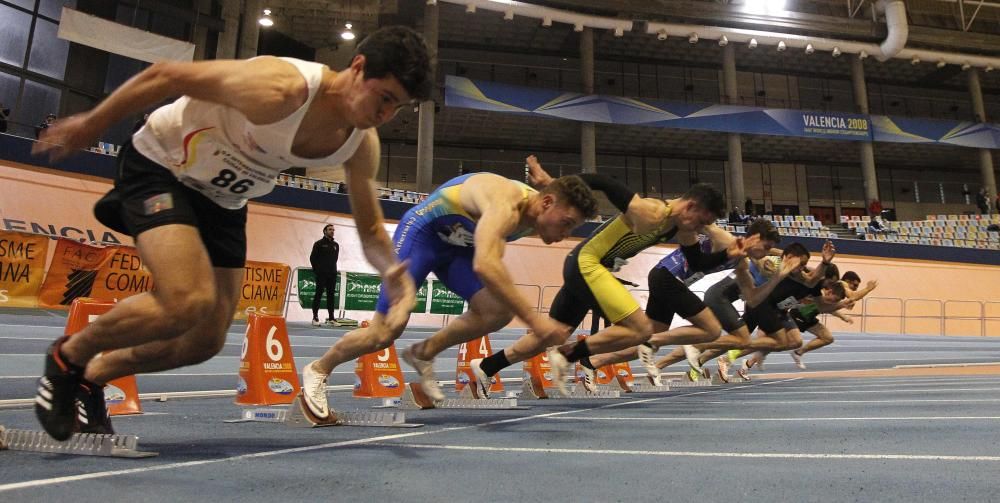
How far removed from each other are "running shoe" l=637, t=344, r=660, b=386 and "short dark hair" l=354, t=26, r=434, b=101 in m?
4.83

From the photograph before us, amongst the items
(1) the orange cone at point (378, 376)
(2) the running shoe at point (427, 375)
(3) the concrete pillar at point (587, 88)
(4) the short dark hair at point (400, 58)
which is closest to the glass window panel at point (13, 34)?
(3) the concrete pillar at point (587, 88)

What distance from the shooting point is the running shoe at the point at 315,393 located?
3.03m

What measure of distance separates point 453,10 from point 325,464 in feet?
74.1

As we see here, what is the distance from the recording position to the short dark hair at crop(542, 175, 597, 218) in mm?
3215

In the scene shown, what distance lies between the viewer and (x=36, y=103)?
17656 millimetres

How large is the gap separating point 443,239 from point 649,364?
130 inches

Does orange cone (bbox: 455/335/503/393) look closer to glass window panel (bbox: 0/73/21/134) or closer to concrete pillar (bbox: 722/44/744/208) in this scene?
glass window panel (bbox: 0/73/21/134)

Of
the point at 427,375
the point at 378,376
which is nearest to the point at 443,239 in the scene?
the point at 427,375

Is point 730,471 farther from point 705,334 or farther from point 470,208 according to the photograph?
point 705,334

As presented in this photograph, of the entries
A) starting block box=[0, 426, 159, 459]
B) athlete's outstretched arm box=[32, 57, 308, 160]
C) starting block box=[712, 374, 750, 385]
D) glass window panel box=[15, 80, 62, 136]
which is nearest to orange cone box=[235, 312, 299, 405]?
starting block box=[0, 426, 159, 459]

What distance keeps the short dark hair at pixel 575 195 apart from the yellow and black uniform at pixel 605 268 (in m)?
1.41

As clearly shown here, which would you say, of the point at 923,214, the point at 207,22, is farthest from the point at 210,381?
the point at 923,214

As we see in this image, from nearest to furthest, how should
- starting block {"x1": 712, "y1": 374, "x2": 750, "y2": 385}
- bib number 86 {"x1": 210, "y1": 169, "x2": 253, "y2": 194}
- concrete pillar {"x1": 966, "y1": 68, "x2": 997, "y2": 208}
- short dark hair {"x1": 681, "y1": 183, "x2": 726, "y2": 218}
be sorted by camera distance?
1. bib number 86 {"x1": 210, "y1": 169, "x2": 253, "y2": 194}
2. short dark hair {"x1": 681, "y1": 183, "x2": 726, "y2": 218}
3. starting block {"x1": 712, "y1": 374, "x2": 750, "y2": 385}
4. concrete pillar {"x1": 966, "y1": 68, "x2": 997, "y2": 208}

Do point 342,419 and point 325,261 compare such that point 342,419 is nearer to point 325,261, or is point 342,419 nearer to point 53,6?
point 325,261
